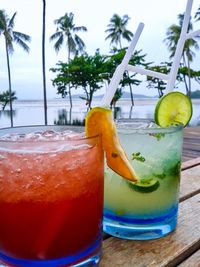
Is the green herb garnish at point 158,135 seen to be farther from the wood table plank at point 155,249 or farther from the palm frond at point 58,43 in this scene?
the palm frond at point 58,43

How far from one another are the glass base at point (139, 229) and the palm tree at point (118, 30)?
767 inches

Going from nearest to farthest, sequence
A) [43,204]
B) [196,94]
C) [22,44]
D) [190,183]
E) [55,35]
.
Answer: [43,204]
[190,183]
[22,44]
[55,35]
[196,94]

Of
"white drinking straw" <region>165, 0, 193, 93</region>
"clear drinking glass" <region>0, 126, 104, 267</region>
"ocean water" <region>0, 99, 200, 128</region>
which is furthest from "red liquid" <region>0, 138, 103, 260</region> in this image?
"ocean water" <region>0, 99, 200, 128</region>

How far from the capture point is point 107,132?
461 millimetres

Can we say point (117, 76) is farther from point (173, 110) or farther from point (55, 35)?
point (55, 35)

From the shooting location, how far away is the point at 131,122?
65 centimetres

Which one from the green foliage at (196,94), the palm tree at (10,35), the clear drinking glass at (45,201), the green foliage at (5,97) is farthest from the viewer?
the green foliage at (196,94)

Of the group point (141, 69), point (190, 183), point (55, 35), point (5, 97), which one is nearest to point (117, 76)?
point (141, 69)

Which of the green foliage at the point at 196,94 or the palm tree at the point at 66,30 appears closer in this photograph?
the palm tree at the point at 66,30

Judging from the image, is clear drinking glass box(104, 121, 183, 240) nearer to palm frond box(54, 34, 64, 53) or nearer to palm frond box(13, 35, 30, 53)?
palm frond box(13, 35, 30, 53)

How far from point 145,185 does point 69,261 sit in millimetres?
186

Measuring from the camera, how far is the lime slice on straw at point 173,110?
1.88 feet

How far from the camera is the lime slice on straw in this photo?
572 mm

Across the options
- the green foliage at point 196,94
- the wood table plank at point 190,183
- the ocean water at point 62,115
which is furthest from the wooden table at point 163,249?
the green foliage at point 196,94
